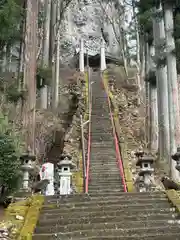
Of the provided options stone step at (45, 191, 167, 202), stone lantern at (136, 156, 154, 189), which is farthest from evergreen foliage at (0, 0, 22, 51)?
stone step at (45, 191, 167, 202)

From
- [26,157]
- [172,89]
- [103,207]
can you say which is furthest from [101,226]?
[172,89]

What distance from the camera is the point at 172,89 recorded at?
11500 mm

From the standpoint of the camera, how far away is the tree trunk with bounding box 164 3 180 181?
11.1 metres

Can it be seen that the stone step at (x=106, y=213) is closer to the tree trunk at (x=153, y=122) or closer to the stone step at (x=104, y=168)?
the stone step at (x=104, y=168)

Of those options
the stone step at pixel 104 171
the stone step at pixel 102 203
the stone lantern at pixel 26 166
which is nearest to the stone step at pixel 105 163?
the stone step at pixel 104 171

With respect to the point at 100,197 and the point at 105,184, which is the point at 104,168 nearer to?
the point at 105,184

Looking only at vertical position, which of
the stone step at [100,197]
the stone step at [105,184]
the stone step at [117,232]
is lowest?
the stone step at [117,232]

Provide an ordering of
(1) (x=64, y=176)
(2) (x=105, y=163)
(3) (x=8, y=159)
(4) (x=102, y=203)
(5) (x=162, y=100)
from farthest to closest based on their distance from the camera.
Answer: (2) (x=105, y=163) → (5) (x=162, y=100) → (1) (x=64, y=176) → (3) (x=8, y=159) → (4) (x=102, y=203)

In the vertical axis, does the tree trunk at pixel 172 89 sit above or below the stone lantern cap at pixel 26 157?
above

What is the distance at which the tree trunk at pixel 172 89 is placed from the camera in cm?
1112

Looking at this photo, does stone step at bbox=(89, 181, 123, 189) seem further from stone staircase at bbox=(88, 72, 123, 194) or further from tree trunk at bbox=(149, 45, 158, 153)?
tree trunk at bbox=(149, 45, 158, 153)

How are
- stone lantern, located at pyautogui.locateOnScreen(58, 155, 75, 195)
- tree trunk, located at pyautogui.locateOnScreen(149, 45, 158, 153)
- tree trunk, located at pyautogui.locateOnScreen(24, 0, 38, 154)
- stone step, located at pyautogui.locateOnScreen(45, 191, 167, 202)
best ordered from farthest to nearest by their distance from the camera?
tree trunk, located at pyautogui.locateOnScreen(149, 45, 158, 153) < tree trunk, located at pyautogui.locateOnScreen(24, 0, 38, 154) < stone lantern, located at pyautogui.locateOnScreen(58, 155, 75, 195) < stone step, located at pyautogui.locateOnScreen(45, 191, 167, 202)

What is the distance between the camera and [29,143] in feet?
36.0

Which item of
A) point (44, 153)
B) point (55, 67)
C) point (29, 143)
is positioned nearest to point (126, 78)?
point (55, 67)
